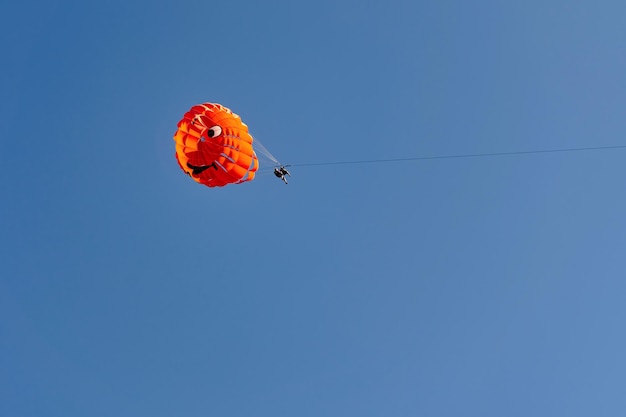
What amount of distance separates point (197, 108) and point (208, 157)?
285 centimetres

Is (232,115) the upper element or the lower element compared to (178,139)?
upper

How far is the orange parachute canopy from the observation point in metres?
27.0

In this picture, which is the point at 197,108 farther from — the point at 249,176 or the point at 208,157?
the point at 249,176

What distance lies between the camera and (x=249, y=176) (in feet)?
92.9

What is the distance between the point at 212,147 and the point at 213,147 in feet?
0.22

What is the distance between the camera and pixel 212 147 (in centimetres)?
2700

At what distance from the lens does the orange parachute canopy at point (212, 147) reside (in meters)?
27.0

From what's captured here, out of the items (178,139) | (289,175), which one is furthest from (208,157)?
(289,175)

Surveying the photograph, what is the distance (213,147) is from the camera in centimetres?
2697

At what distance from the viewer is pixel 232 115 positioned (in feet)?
92.1

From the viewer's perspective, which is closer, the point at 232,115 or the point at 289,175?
the point at 232,115

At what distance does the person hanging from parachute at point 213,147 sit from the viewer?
88.5 feet

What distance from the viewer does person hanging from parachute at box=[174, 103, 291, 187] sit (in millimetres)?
26969

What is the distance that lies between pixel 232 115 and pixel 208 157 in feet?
9.15
